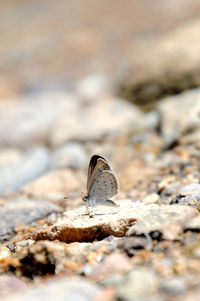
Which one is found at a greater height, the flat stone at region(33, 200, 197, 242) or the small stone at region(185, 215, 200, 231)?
the flat stone at region(33, 200, 197, 242)

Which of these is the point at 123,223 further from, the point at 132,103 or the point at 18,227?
the point at 132,103

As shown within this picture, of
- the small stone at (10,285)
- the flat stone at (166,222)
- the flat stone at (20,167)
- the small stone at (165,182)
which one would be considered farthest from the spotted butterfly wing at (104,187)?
the flat stone at (20,167)

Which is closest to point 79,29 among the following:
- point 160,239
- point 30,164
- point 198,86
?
point 198,86

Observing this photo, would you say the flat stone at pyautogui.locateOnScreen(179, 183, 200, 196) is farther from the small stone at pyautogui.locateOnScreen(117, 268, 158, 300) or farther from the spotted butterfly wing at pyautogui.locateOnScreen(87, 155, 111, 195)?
the small stone at pyautogui.locateOnScreen(117, 268, 158, 300)

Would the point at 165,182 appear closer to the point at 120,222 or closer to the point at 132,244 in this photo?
the point at 120,222

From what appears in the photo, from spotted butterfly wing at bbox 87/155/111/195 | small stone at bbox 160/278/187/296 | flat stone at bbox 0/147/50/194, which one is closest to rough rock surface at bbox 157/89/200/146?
flat stone at bbox 0/147/50/194
